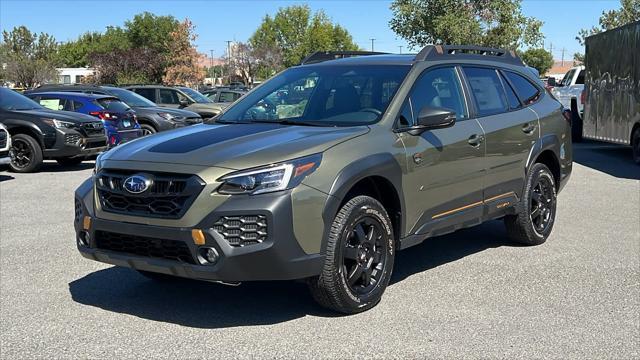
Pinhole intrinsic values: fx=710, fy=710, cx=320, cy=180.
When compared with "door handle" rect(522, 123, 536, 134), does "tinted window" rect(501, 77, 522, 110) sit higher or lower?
higher

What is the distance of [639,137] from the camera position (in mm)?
13844

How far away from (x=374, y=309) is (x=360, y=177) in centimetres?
96

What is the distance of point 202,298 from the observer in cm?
519

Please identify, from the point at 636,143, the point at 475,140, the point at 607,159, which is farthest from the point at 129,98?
the point at 475,140

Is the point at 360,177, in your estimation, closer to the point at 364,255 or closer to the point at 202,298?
the point at 364,255

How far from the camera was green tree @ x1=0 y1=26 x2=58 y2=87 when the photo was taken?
58.1 meters

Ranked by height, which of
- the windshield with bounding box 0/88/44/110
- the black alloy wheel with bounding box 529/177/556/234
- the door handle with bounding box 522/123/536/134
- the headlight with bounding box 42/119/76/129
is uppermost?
the windshield with bounding box 0/88/44/110

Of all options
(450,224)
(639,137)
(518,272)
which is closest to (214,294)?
(450,224)

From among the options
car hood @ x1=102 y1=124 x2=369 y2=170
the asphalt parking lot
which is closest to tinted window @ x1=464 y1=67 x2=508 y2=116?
the asphalt parking lot

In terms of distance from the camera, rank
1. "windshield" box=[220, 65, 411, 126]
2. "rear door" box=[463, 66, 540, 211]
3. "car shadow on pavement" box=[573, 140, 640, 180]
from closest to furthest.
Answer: "windshield" box=[220, 65, 411, 126]
"rear door" box=[463, 66, 540, 211]
"car shadow on pavement" box=[573, 140, 640, 180]

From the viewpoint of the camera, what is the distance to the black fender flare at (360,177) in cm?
436

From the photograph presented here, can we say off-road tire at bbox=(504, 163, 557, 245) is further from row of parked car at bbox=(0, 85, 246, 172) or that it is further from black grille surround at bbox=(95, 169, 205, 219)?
Result: row of parked car at bbox=(0, 85, 246, 172)

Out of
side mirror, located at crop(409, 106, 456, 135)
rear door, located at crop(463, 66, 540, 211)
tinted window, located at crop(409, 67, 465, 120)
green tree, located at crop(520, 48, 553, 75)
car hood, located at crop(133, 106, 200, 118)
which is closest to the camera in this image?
side mirror, located at crop(409, 106, 456, 135)

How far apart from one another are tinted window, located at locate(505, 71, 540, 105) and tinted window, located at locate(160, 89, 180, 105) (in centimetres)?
1567
